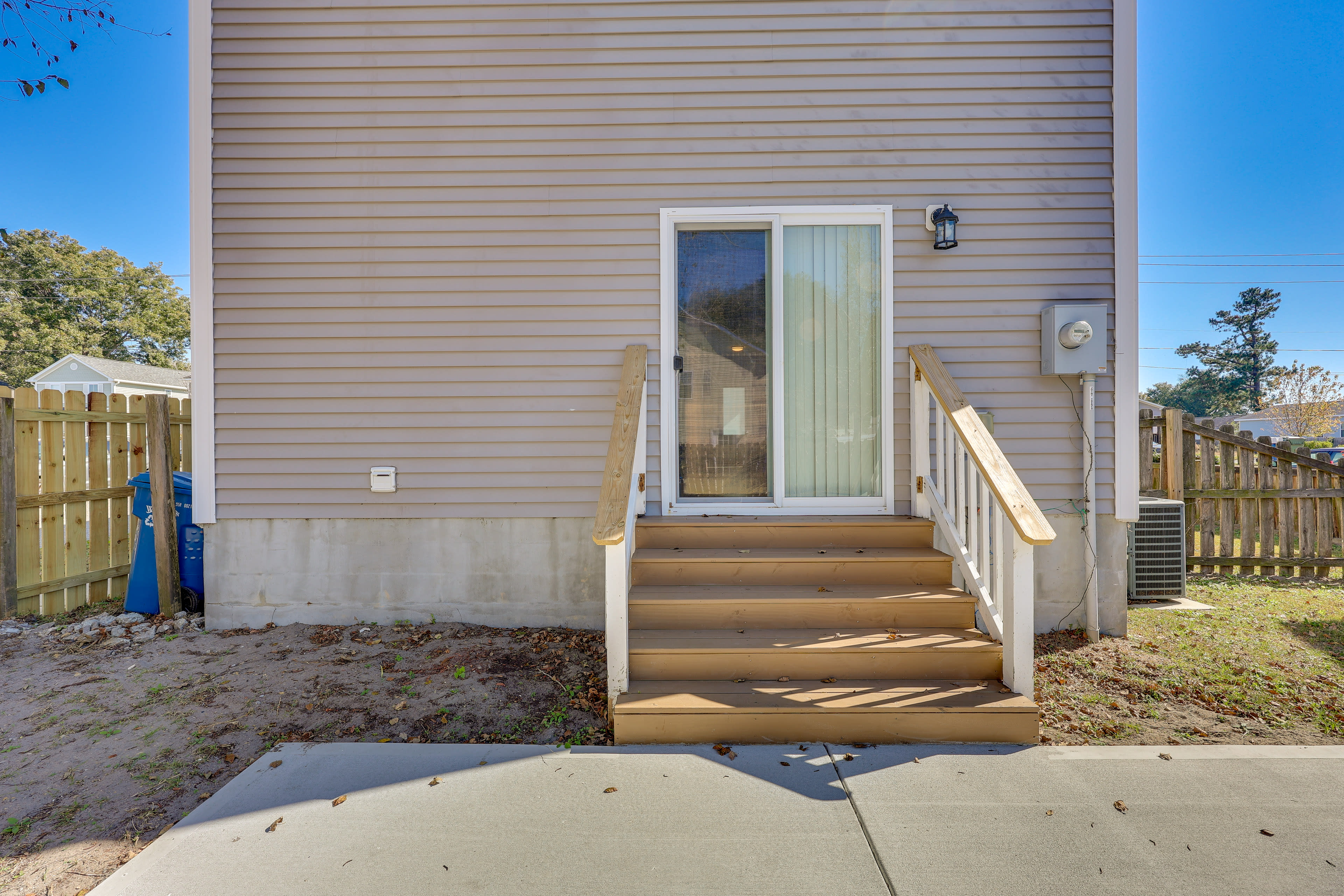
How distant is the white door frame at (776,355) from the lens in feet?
11.8

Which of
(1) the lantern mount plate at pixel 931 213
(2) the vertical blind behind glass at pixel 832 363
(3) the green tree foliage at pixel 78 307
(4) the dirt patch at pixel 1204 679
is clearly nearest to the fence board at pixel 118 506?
(2) the vertical blind behind glass at pixel 832 363

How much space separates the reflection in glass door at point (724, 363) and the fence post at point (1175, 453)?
3.62 meters

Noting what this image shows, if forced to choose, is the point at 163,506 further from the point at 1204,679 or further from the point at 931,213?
the point at 1204,679

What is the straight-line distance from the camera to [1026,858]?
166 cm

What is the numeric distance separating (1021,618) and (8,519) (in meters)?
5.51

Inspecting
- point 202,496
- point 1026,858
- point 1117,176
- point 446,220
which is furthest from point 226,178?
point 1117,176

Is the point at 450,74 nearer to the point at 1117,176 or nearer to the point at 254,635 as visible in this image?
Answer: the point at 254,635

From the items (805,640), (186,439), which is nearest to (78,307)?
(186,439)

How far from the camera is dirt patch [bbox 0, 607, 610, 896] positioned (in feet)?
6.25

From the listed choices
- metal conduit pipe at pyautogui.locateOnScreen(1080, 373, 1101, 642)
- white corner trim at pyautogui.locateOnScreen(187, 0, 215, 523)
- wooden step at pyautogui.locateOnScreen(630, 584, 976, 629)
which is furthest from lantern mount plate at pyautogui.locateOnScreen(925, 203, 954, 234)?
white corner trim at pyautogui.locateOnScreen(187, 0, 215, 523)

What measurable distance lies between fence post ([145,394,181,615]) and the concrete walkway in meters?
2.32

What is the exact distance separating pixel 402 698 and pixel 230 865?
1.08 m

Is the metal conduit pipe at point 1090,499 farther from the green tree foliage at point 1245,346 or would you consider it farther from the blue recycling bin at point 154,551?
the green tree foliage at point 1245,346

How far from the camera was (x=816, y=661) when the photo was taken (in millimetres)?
2572
